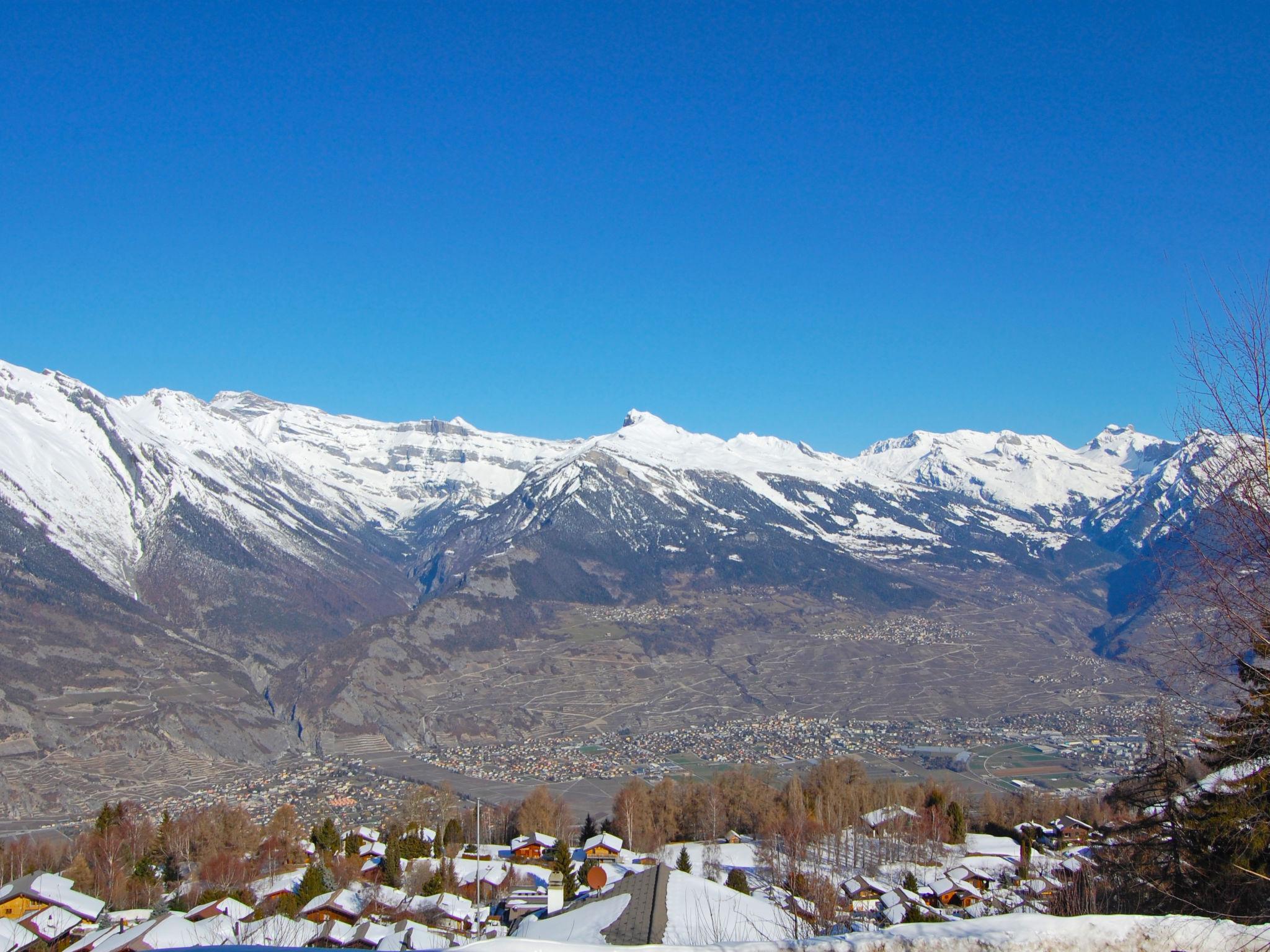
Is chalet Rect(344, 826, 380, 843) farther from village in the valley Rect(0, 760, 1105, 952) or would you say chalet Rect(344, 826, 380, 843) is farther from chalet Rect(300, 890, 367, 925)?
chalet Rect(300, 890, 367, 925)

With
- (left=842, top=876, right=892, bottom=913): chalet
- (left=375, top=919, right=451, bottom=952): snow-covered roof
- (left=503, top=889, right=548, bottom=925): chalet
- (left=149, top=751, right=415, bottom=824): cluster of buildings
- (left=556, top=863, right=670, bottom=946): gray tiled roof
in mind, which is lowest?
(left=149, top=751, right=415, bottom=824): cluster of buildings

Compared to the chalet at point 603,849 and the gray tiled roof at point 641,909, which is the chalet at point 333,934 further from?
the chalet at point 603,849

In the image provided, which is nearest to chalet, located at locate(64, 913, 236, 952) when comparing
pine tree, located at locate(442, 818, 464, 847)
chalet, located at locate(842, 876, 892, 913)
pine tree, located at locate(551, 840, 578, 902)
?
pine tree, located at locate(551, 840, 578, 902)

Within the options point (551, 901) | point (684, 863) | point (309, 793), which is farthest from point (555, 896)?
point (309, 793)

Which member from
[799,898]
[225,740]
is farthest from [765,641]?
[799,898]

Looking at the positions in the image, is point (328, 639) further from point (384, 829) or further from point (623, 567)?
point (384, 829)

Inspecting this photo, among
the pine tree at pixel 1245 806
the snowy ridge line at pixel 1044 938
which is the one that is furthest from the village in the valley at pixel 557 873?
the snowy ridge line at pixel 1044 938

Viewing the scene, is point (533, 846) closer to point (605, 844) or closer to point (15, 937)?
point (605, 844)
